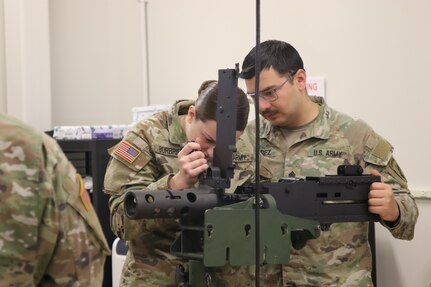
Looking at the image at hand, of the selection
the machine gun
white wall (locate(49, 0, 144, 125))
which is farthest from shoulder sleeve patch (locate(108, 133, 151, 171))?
white wall (locate(49, 0, 144, 125))

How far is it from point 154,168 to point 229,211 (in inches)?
17.3

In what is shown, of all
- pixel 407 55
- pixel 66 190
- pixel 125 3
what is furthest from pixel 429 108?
pixel 125 3

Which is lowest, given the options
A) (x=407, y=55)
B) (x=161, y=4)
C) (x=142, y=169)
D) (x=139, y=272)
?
(x=139, y=272)

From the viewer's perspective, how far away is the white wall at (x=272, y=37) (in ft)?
7.09

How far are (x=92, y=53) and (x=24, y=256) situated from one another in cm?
294

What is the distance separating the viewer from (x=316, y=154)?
1637mm

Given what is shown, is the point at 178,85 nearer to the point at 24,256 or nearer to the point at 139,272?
the point at 139,272

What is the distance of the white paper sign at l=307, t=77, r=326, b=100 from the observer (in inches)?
95.2

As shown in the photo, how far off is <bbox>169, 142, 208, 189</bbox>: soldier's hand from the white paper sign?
1208 millimetres

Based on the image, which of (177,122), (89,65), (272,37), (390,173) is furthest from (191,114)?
(89,65)

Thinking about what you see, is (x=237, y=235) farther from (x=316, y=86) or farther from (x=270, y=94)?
(x=316, y=86)

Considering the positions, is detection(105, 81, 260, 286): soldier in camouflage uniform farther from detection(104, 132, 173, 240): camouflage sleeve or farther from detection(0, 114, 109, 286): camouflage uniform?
detection(0, 114, 109, 286): camouflage uniform

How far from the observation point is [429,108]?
6.95 feet

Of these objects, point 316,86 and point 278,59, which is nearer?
point 278,59
